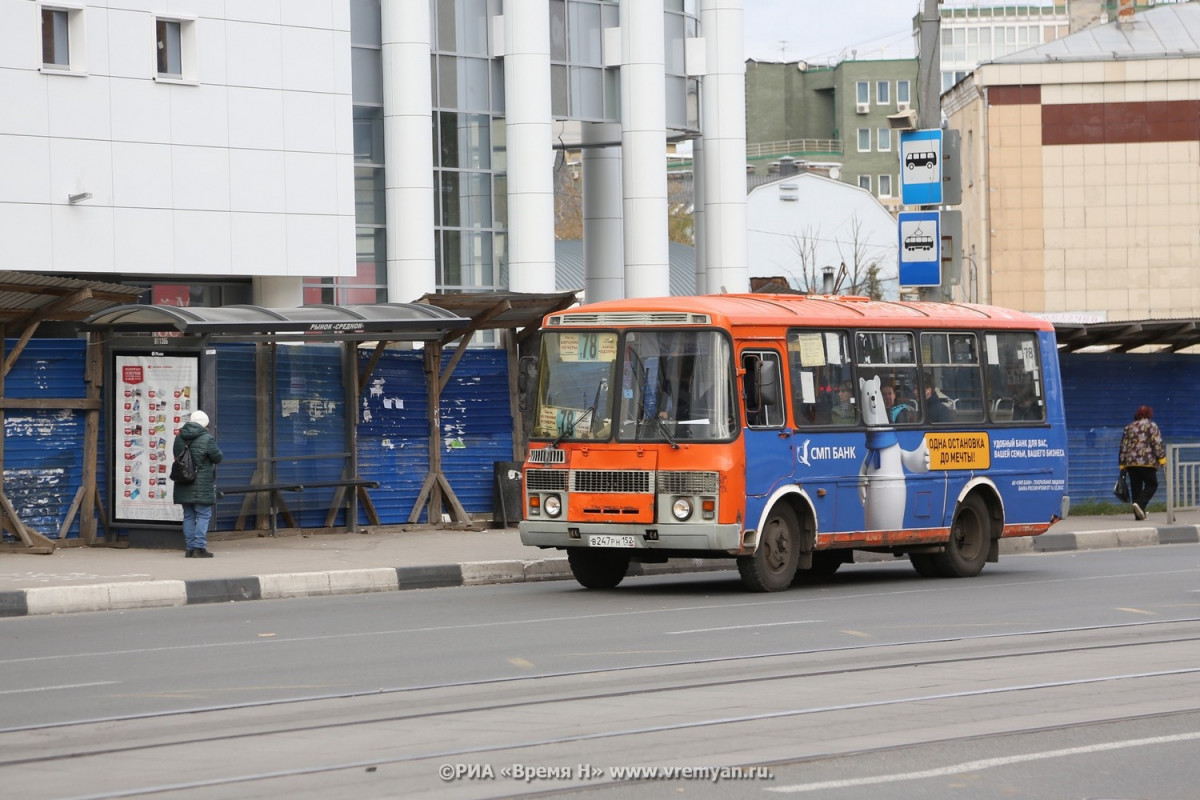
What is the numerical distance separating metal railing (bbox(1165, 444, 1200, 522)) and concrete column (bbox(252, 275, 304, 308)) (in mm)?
14080

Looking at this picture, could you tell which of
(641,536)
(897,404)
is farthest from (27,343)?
(897,404)

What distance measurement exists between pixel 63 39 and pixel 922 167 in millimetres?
12775

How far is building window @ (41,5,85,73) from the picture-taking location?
1014 inches

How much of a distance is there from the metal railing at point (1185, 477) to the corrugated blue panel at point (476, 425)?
378 inches

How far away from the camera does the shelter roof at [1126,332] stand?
992 inches

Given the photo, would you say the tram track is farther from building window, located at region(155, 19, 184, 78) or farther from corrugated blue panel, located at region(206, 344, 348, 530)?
building window, located at region(155, 19, 184, 78)

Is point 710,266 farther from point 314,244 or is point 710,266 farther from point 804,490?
point 804,490

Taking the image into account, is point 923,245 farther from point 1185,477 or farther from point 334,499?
point 334,499

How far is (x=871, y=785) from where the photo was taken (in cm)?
731

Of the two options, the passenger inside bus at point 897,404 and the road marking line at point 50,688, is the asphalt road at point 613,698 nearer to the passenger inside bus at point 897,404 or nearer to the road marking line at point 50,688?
the road marking line at point 50,688

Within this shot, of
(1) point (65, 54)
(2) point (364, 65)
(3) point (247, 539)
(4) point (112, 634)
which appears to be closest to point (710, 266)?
(2) point (364, 65)

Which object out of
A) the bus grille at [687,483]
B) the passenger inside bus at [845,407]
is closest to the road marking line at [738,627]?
the bus grille at [687,483]

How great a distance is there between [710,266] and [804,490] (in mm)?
23477

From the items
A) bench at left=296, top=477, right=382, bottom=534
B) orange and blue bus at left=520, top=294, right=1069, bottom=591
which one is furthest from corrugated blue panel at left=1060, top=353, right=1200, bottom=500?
bench at left=296, top=477, right=382, bottom=534
